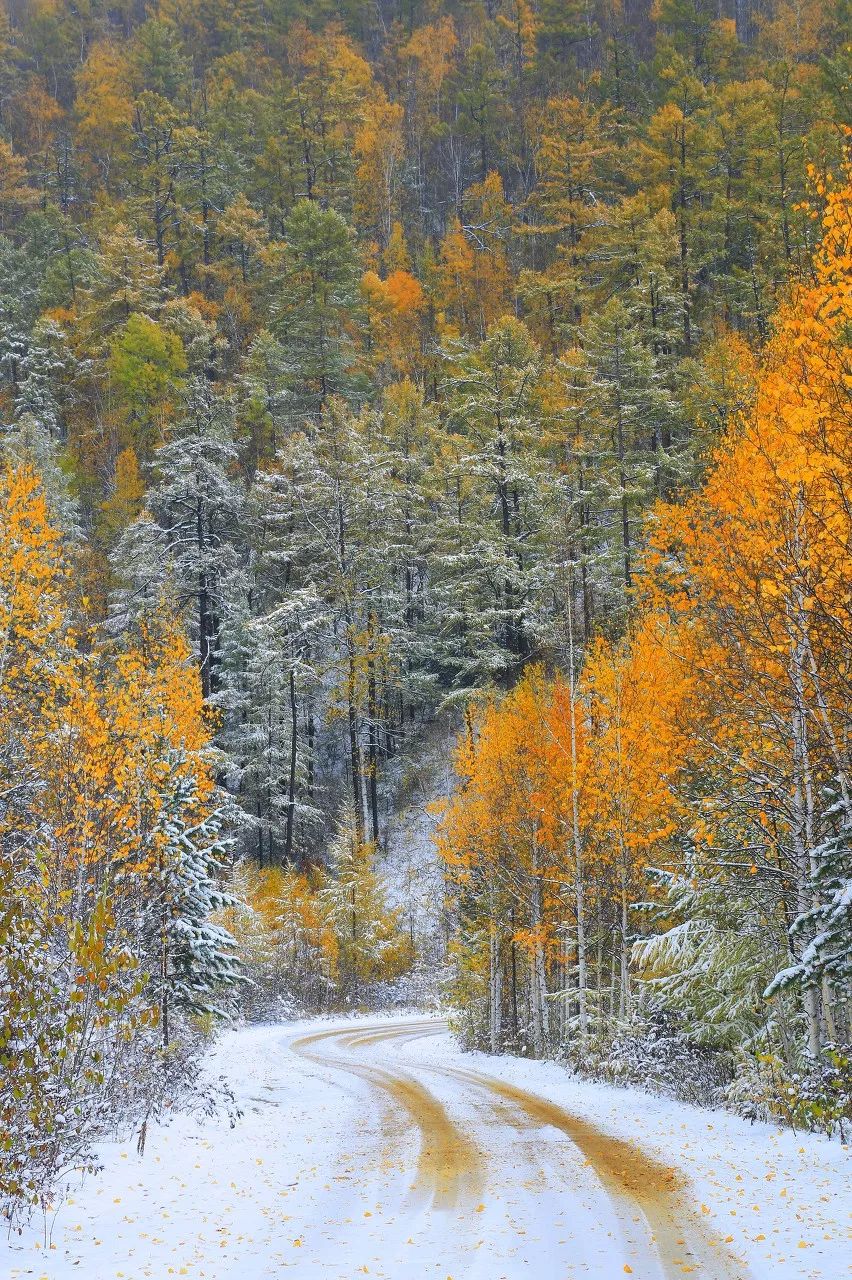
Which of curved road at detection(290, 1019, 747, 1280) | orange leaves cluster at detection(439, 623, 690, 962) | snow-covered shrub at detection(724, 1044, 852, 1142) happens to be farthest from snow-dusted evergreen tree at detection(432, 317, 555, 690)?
snow-covered shrub at detection(724, 1044, 852, 1142)

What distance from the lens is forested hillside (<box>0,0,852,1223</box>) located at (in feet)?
37.5

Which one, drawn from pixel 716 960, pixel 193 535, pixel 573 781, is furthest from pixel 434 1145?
pixel 193 535

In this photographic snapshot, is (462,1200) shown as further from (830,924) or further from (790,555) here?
(790,555)

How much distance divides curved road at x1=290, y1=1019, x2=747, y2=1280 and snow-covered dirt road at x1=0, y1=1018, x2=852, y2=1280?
25 millimetres

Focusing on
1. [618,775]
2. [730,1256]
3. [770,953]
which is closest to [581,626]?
[618,775]

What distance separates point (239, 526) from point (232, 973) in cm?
3184

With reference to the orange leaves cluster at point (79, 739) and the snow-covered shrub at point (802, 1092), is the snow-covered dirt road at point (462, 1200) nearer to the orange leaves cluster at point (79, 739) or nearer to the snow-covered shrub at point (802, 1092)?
the snow-covered shrub at point (802, 1092)

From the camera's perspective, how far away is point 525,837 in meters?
22.5

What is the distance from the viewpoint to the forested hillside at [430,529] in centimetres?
1144

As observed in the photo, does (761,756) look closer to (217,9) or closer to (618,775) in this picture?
(618,775)

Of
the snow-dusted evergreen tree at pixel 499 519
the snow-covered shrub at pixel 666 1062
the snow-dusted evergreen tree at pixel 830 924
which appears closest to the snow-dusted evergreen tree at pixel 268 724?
the snow-dusted evergreen tree at pixel 499 519

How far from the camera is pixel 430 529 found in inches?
1711

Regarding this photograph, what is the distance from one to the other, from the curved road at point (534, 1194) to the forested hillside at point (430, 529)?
2265mm

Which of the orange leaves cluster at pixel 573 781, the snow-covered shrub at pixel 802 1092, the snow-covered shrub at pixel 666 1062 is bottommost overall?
the snow-covered shrub at pixel 666 1062
